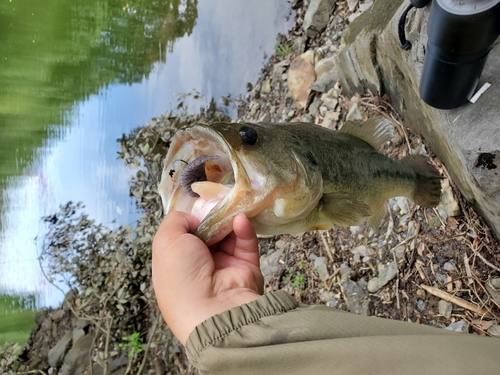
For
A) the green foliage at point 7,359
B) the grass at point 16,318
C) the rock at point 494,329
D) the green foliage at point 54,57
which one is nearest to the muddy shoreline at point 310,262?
the rock at point 494,329

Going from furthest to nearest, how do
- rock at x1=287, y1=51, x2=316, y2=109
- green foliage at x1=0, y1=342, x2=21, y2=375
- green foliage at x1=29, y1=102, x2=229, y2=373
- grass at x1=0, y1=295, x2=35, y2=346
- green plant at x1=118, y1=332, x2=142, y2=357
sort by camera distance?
Answer: grass at x1=0, y1=295, x2=35, y2=346 → green foliage at x1=0, y1=342, x2=21, y2=375 → green foliage at x1=29, y1=102, x2=229, y2=373 → green plant at x1=118, y1=332, x2=142, y2=357 → rock at x1=287, y1=51, x2=316, y2=109

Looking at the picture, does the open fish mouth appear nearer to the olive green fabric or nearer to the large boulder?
the olive green fabric

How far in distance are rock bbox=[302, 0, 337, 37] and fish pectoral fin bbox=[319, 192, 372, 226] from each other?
3957 mm

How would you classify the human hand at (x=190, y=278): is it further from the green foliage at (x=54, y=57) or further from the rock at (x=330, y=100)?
the green foliage at (x=54, y=57)

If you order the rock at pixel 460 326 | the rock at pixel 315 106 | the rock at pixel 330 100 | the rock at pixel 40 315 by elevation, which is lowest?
the rock at pixel 40 315

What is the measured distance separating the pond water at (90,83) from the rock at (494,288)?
4.90 m

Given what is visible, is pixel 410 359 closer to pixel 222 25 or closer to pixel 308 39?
pixel 308 39

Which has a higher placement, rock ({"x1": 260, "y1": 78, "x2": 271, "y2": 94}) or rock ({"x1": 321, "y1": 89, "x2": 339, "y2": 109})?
rock ({"x1": 321, "y1": 89, "x2": 339, "y2": 109})

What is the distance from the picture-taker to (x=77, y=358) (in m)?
5.85

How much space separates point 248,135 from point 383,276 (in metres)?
2.14

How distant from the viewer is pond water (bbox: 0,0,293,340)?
23.3 ft

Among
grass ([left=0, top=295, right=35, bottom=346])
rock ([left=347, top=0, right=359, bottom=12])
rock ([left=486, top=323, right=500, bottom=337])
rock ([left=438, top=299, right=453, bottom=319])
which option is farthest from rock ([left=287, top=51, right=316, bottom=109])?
grass ([left=0, top=295, right=35, bottom=346])

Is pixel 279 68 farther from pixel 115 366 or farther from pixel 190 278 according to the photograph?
pixel 115 366

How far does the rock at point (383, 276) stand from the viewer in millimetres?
3045
